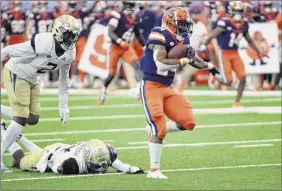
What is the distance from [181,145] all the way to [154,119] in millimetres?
2748

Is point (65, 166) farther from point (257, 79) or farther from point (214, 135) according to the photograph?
point (257, 79)

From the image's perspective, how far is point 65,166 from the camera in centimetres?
956

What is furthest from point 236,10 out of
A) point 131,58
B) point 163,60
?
point 163,60

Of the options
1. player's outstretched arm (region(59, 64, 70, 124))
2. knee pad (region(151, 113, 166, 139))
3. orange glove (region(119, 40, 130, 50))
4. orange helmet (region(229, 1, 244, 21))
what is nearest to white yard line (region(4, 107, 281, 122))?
orange glove (region(119, 40, 130, 50))

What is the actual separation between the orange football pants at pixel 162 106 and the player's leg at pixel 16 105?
1.15 meters

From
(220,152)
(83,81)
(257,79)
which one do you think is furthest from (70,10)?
(220,152)

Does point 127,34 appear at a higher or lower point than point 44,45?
lower

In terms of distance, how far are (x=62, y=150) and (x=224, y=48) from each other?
812 cm

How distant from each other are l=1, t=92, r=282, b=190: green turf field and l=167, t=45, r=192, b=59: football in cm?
116

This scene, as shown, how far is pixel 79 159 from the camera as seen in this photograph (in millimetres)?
9570

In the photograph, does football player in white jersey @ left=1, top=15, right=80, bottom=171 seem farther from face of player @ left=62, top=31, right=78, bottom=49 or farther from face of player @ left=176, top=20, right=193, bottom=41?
face of player @ left=176, top=20, right=193, bottom=41

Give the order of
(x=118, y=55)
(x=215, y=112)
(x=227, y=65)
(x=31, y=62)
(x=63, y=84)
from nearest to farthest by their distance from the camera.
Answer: (x=31, y=62) → (x=63, y=84) → (x=215, y=112) → (x=227, y=65) → (x=118, y=55)

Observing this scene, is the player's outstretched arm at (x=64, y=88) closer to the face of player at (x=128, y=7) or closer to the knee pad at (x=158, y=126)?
the knee pad at (x=158, y=126)

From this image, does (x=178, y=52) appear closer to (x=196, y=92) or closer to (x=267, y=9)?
(x=196, y=92)
